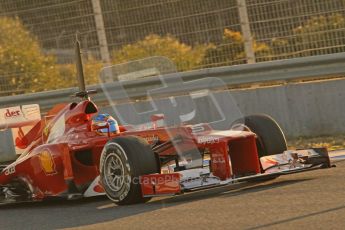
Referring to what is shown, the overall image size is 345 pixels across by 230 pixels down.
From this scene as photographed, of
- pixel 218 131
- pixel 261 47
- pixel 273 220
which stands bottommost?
pixel 273 220

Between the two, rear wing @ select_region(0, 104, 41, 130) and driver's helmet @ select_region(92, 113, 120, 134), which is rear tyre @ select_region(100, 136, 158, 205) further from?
rear wing @ select_region(0, 104, 41, 130)

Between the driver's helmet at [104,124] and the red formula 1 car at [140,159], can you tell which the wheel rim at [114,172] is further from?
the driver's helmet at [104,124]

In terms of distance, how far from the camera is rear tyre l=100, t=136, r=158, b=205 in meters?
8.27

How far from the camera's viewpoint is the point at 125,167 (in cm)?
837

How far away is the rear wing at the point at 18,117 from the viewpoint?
34.4 feet

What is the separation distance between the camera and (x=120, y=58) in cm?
1573

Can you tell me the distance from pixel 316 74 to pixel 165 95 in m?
4.82

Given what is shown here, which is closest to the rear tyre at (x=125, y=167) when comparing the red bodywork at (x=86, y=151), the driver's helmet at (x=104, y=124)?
the red bodywork at (x=86, y=151)

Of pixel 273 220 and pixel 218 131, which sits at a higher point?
pixel 218 131

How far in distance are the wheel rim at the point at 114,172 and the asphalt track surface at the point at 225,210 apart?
0.21 meters

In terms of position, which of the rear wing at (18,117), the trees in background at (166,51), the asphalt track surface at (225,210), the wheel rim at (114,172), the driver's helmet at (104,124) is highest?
the trees in background at (166,51)

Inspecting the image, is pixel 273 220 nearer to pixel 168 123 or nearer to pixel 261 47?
pixel 168 123

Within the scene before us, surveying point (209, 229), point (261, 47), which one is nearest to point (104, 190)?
point (209, 229)

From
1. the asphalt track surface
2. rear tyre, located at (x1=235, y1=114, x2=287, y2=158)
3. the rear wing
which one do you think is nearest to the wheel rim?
the asphalt track surface
